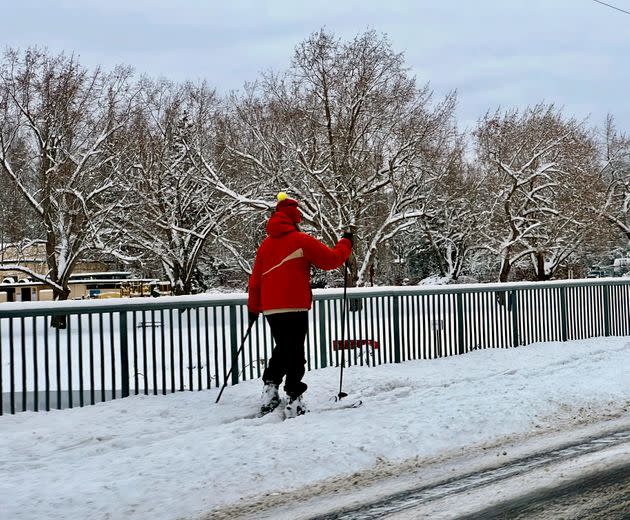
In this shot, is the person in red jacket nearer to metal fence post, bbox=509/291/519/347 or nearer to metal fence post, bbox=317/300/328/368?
metal fence post, bbox=317/300/328/368

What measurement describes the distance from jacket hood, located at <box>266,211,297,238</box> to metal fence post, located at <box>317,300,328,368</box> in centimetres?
249

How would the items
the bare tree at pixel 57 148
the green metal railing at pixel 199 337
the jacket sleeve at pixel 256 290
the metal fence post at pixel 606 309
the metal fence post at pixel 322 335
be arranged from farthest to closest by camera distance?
the bare tree at pixel 57 148 → the metal fence post at pixel 606 309 → the metal fence post at pixel 322 335 → the green metal railing at pixel 199 337 → the jacket sleeve at pixel 256 290

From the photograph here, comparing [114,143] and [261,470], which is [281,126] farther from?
[261,470]

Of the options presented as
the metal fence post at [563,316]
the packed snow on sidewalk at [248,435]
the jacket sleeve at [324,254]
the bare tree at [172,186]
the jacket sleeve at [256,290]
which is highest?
the bare tree at [172,186]

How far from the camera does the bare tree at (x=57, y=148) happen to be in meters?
24.3

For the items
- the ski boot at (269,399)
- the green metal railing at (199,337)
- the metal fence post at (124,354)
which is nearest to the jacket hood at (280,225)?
the ski boot at (269,399)

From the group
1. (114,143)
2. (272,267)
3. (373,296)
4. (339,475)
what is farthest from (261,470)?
(114,143)

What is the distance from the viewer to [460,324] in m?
10.3

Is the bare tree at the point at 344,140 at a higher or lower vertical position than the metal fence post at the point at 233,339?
higher

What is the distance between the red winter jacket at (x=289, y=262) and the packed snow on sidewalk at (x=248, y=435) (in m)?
1.02

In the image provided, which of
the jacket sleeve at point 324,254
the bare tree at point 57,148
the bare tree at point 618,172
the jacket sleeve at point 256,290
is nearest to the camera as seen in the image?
the jacket sleeve at point 324,254

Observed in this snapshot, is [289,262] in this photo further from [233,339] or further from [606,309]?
[606,309]

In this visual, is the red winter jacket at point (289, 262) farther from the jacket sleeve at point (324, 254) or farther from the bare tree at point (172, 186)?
the bare tree at point (172, 186)

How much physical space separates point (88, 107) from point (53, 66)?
1.95 meters
